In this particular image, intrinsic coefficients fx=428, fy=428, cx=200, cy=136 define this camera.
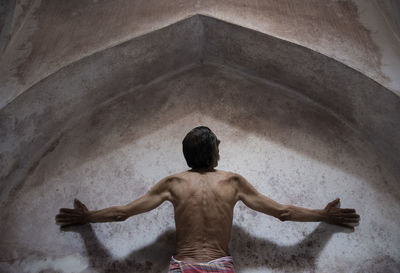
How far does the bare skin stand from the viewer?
133 inches

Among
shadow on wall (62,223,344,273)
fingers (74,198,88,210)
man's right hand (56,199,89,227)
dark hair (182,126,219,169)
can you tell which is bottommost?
shadow on wall (62,223,344,273)

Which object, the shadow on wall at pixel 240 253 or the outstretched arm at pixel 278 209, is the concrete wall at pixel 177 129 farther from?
the outstretched arm at pixel 278 209

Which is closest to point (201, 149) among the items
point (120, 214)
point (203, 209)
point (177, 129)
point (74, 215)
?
point (203, 209)

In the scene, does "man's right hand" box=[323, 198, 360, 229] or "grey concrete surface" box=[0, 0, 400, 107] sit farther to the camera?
"grey concrete surface" box=[0, 0, 400, 107]

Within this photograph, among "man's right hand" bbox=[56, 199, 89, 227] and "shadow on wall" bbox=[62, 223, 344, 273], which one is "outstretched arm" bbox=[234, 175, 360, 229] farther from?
"man's right hand" bbox=[56, 199, 89, 227]

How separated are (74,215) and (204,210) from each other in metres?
1.27

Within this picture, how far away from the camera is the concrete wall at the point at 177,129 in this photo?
12.8ft

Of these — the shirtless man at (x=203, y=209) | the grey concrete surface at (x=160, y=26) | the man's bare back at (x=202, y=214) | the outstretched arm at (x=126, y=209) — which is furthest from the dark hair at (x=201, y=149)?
the grey concrete surface at (x=160, y=26)

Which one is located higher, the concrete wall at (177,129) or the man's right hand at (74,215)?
the concrete wall at (177,129)

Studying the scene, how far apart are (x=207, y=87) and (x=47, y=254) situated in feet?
7.74

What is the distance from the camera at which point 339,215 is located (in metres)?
3.85

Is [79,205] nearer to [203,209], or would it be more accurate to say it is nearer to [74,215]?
[74,215]

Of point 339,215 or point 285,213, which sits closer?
point 285,213

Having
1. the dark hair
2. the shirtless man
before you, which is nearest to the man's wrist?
the shirtless man
